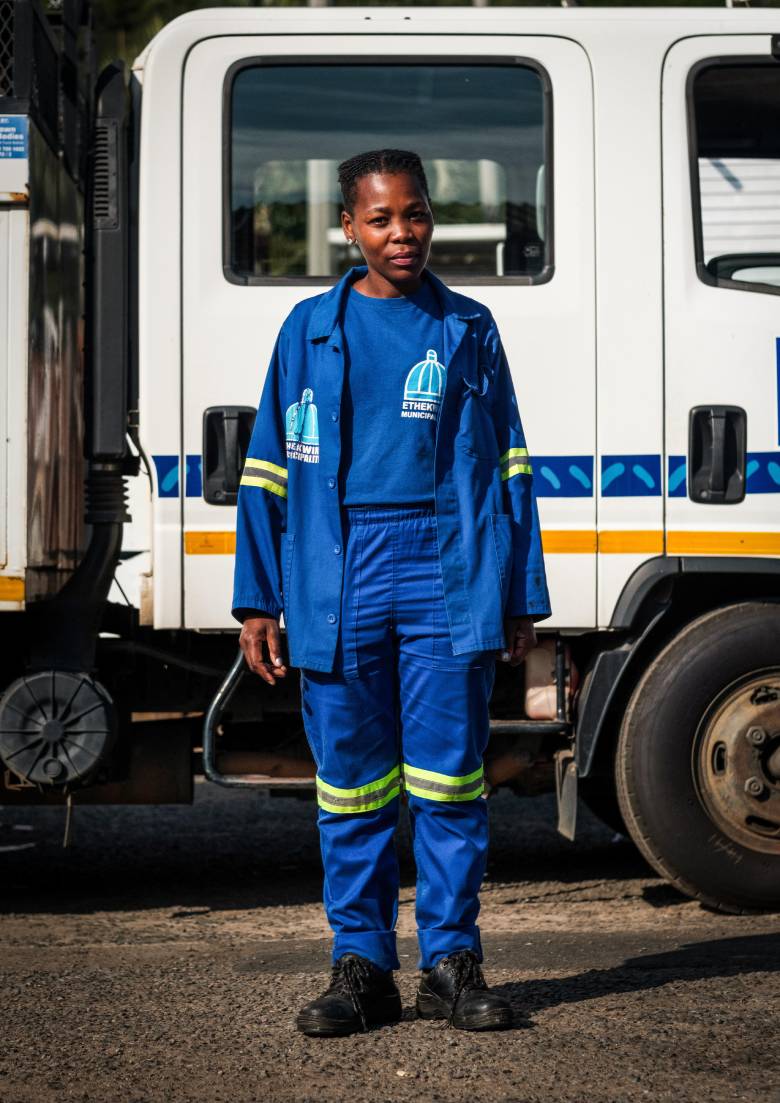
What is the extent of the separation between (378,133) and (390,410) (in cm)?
155

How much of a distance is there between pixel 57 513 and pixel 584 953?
6.63 ft

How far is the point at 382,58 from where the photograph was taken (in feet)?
14.9

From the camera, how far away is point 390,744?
345 cm

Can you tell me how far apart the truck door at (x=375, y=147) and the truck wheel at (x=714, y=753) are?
343 mm

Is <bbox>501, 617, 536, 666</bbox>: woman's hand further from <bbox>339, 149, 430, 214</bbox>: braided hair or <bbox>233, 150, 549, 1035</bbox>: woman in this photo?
<bbox>339, 149, 430, 214</bbox>: braided hair

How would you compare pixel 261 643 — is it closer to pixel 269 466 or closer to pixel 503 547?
pixel 269 466

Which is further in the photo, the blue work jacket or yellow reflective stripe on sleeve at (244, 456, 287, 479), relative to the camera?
yellow reflective stripe on sleeve at (244, 456, 287, 479)

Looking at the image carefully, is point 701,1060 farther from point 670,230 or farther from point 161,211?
point 161,211

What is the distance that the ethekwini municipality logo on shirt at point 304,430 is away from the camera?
338 cm

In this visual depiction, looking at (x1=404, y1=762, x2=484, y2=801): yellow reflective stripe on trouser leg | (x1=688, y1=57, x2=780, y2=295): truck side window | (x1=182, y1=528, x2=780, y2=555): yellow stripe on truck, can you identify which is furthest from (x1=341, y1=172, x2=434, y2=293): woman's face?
(x1=688, y1=57, x2=780, y2=295): truck side window

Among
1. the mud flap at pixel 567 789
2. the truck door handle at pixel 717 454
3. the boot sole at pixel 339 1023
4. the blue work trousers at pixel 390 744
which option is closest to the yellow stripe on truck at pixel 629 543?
the truck door handle at pixel 717 454

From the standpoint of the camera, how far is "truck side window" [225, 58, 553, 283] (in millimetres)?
4535

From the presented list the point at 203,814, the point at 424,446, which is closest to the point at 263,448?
the point at 424,446

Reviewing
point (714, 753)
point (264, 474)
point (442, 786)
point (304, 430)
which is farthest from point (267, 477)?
point (714, 753)
